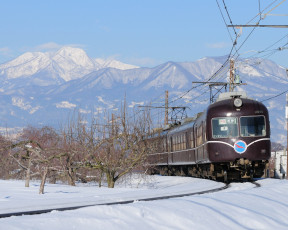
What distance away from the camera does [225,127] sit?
82.1 feet

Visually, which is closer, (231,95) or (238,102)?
(238,102)

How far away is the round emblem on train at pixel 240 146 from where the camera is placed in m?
24.5

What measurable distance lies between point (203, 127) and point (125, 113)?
225 inches

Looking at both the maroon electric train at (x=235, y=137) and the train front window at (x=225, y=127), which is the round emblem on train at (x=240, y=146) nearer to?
the maroon electric train at (x=235, y=137)

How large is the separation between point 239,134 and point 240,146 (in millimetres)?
495

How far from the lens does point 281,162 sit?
113 feet

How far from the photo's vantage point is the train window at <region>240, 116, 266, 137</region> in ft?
81.0

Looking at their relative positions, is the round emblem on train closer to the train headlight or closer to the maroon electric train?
the maroon electric train

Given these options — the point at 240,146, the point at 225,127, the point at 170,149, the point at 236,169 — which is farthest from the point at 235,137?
the point at 170,149

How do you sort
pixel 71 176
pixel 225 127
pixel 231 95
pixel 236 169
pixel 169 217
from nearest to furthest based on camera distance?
pixel 169 217
pixel 225 127
pixel 236 169
pixel 231 95
pixel 71 176

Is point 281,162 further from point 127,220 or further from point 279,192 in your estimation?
point 127,220

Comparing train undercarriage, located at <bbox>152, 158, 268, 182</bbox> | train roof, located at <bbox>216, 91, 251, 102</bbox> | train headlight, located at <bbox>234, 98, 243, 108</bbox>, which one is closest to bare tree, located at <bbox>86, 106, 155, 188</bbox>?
train undercarriage, located at <bbox>152, 158, 268, 182</bbox>

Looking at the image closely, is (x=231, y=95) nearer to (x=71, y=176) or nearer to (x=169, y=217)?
(x=71, y=176)

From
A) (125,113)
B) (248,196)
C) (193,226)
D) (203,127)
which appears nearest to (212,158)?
(203,127)
